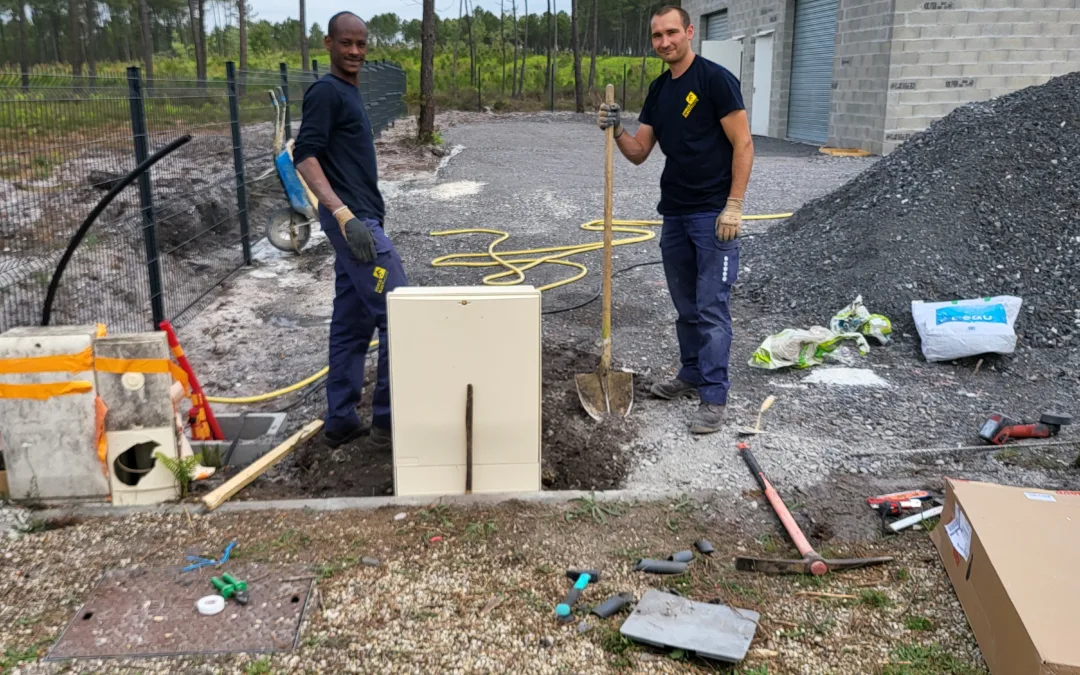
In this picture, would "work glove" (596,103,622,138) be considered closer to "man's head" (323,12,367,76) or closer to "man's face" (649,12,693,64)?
"man's face" (649,12,693,64)

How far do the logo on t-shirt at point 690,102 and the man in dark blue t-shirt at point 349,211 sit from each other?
1.54 m

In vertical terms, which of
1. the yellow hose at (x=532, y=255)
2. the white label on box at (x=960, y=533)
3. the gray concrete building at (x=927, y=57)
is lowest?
the white label on box at (x=960, y=533)

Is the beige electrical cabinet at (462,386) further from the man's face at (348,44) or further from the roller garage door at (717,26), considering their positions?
the roller garage door at (717,26)

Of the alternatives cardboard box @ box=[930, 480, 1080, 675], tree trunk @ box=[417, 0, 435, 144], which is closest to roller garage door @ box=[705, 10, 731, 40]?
tree trunk @ box=[417, 0, 435, 144]

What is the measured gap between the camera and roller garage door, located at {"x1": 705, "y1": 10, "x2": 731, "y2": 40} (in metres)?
24.1

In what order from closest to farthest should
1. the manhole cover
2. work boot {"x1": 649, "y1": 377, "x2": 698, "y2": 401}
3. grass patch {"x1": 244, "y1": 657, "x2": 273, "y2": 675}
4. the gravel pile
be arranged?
grass patch {"x1": 244, "y1": 657, "x2": 273, "y2": 675} → the manhole cover → work boot {"x1": 649, "y1": 377, "x2": 698, "y2": 401} → the gravel pile

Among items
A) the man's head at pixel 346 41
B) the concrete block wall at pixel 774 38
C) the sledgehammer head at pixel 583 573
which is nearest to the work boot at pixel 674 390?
the sledgehammer head at pixel 583 573

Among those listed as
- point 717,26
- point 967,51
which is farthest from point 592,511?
point 717,26

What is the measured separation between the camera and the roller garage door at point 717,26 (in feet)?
79.2

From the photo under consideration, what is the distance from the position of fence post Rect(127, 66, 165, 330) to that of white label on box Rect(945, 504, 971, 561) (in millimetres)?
4944

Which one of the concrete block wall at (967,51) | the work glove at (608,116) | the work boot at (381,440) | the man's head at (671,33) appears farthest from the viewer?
the concrete block wall at (967,51)

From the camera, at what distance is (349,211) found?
3742 mm

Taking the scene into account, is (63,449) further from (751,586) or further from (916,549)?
(916,549)

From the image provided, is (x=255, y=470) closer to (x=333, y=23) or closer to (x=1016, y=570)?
(x=333, y=23)
